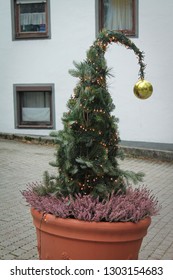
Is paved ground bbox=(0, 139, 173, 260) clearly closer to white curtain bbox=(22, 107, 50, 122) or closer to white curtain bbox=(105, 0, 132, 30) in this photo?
white curtain bbox=(22, 107, 50, 122)

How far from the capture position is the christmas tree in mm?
3727

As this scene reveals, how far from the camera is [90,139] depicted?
3746mm

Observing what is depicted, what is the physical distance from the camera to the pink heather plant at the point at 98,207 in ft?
11.5

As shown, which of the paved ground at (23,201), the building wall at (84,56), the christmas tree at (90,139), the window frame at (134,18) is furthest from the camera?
the window frame at (134,18)

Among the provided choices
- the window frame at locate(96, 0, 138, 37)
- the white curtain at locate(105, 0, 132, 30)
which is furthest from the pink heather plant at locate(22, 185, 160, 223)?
the white curtain at locate(105, 0, 132, 30)

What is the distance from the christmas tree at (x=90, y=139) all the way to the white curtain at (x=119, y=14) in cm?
810

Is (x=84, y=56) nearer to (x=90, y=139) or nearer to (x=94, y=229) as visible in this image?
(x=90, y=139)

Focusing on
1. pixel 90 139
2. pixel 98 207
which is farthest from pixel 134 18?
pixel 98 207

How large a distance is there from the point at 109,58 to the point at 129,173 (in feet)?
26.5

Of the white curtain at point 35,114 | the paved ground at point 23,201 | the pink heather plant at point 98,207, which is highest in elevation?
the white curtain at point 35,114

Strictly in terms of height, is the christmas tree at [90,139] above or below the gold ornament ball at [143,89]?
below

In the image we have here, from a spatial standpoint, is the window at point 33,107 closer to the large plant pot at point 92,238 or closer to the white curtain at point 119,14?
the white curtain at point 119,14

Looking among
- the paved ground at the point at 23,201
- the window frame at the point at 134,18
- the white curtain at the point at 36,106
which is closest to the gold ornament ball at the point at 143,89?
the paved ground at the point at 23,201

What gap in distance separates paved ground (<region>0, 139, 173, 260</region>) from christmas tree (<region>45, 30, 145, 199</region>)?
1.61m
